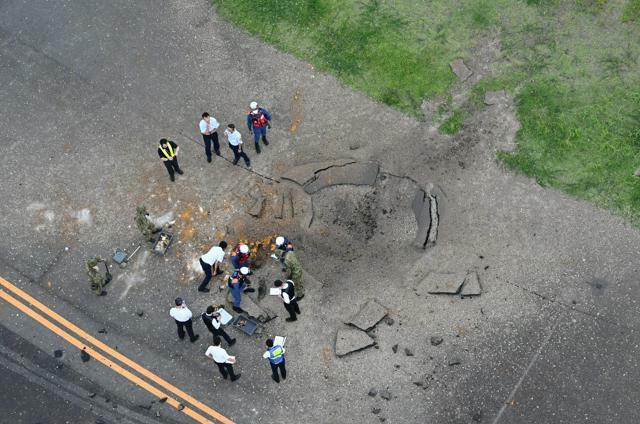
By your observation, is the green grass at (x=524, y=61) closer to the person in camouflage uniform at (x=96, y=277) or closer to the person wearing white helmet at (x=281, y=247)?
the person wearing white helmet at (x=281, y=247)

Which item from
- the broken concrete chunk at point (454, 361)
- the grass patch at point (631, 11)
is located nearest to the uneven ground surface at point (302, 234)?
the broken concrete chunk at point (454, 361)

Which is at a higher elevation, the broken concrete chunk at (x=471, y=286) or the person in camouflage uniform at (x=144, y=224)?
the person in camouflage uniform at (x=144, y=224)

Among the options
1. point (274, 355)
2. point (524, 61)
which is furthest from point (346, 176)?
point (524, 61)

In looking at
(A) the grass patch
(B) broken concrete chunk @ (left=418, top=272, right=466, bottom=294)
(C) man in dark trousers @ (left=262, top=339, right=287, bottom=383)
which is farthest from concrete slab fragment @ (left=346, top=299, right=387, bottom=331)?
(A) the grass patch

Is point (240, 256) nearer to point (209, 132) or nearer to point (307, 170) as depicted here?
point (307, 170)

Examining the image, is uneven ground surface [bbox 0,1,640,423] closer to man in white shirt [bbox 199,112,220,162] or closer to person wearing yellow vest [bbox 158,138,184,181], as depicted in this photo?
man in white shirt [bbox 199,112,220,162]
